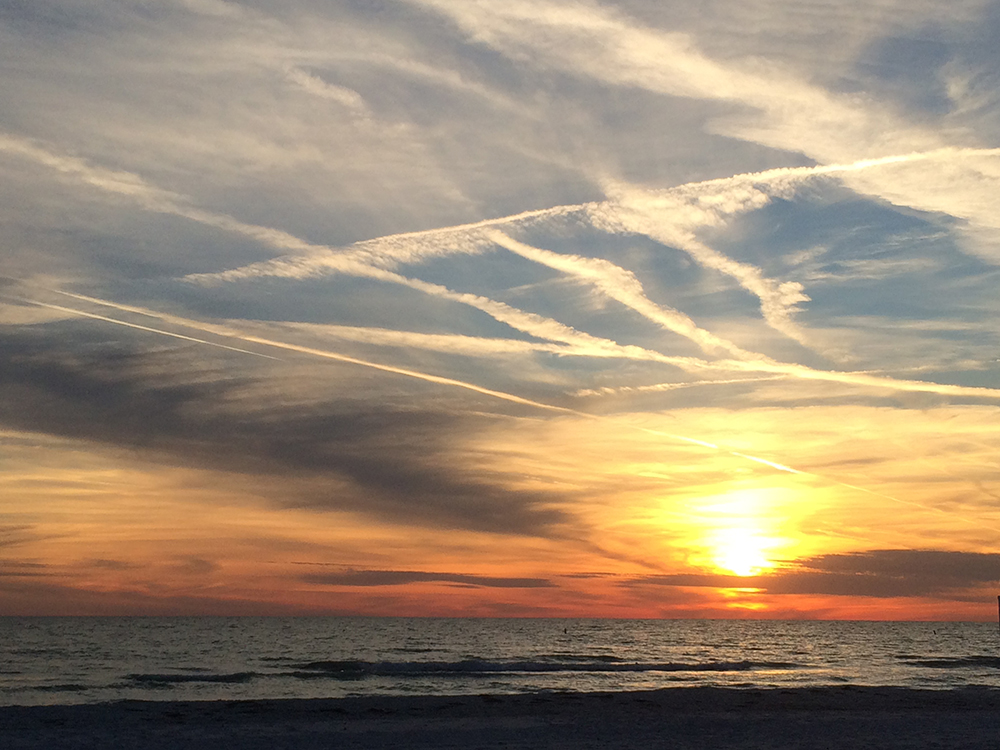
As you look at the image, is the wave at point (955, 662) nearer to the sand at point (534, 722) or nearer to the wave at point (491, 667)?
the wave at point (491, 667)

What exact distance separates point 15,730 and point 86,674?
110ft

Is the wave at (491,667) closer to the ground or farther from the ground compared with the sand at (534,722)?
closer to the ground

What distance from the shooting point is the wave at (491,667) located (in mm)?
58531

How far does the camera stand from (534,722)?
102 ft

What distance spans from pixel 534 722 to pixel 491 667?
117 feet

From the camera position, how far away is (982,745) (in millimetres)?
26062

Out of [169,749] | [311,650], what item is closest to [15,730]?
[169,749]

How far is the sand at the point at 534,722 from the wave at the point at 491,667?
2226cm

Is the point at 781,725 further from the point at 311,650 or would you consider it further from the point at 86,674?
the point at 311,650

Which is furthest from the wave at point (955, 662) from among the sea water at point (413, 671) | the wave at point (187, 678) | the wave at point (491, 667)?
the wave at point (187, 678)

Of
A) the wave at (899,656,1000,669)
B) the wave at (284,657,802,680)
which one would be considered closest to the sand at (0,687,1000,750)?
the wave at (284,657,802,680)

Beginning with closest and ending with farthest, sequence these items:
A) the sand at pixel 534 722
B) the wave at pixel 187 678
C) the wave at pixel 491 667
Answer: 1. the sand at pixel 534 722
2. the wave at pixel 187 678
3. the wave at pixel 491 667

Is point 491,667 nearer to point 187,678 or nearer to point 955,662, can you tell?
point 187,678

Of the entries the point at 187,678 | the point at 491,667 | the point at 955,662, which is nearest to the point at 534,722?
the point at 187,678
